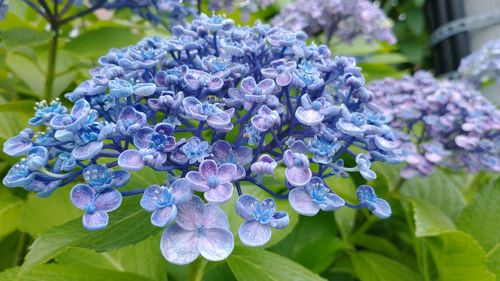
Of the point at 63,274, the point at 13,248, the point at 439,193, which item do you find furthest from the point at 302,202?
the point at 439,193

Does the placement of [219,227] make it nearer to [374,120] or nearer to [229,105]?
[229,105]

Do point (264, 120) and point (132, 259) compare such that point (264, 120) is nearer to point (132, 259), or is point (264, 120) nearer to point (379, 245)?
point (132, 259)

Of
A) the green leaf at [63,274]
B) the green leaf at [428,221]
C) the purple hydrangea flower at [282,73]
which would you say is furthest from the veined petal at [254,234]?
the green leaf at [428,221]

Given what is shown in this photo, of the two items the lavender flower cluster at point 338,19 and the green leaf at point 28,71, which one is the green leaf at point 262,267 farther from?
the lavender flower cluster at point 338,19

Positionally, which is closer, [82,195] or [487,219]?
[82,195]

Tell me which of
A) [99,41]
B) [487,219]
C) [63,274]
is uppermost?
[99,41]

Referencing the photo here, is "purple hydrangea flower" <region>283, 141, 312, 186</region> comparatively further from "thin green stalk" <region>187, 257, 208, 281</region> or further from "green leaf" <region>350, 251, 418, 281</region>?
"green leaf" <region>350, 251, 418, 281</region>

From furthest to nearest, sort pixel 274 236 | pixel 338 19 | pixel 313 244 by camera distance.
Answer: pixel 338 19 < pixel 313 244 < pixel 274 236

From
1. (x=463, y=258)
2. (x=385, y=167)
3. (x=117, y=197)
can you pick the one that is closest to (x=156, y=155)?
(x=117, y=197)
